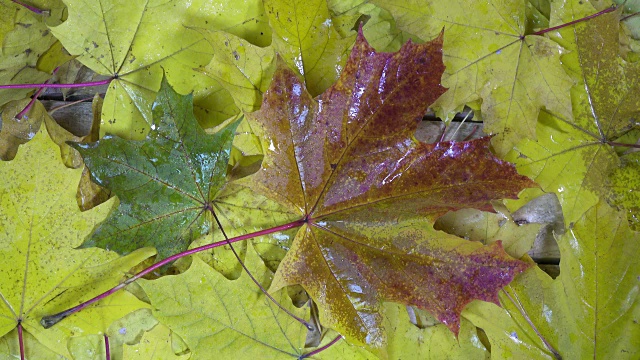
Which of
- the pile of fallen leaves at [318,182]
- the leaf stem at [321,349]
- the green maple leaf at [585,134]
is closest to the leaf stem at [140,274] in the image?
the pile of fallen leaves at [318,182]

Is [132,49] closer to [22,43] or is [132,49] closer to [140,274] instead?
[22,43]

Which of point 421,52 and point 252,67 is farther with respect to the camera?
point 252,67

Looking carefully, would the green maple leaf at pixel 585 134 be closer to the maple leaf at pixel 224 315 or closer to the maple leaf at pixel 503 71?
the maple leaf at pixel 503 71

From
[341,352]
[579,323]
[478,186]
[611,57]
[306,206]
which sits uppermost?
[611,57]

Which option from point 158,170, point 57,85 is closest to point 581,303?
point 158,170

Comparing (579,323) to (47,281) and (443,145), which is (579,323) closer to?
(443,145)

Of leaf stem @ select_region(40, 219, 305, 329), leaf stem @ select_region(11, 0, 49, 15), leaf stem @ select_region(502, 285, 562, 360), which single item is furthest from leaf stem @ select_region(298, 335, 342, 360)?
leaf stem @ select_region(11, 0, 49, 15)

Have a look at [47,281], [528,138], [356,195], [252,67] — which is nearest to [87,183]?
[47,281]
